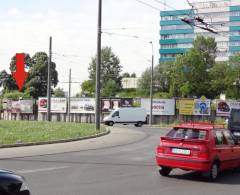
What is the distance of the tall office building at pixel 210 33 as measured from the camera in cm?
13400

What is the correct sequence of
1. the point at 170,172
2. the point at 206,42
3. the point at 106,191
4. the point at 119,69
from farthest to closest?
the point at 119,69 < the point at 206,42 < the point at 170,172 < the point at 106,191

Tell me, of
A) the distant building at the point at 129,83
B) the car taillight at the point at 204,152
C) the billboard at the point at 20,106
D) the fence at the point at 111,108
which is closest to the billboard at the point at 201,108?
the fence at the point at 111,108

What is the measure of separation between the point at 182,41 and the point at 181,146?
437ft

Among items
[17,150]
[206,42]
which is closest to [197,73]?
[206,42]

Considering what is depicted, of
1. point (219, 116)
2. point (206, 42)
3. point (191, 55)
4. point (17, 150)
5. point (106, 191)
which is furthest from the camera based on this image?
point (206, 42)

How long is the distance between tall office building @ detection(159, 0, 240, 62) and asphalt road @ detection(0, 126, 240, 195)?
112920 mm

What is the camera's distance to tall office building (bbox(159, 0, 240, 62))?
13400 cm

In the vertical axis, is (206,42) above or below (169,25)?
below

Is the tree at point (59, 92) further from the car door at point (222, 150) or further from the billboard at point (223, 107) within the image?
the car door at point (222, 150)

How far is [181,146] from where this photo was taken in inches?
501

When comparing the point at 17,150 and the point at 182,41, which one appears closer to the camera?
the point at 17,150

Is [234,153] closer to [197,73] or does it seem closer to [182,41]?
[197,73]

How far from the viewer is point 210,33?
427 ft

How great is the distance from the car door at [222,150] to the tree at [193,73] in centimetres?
7416
